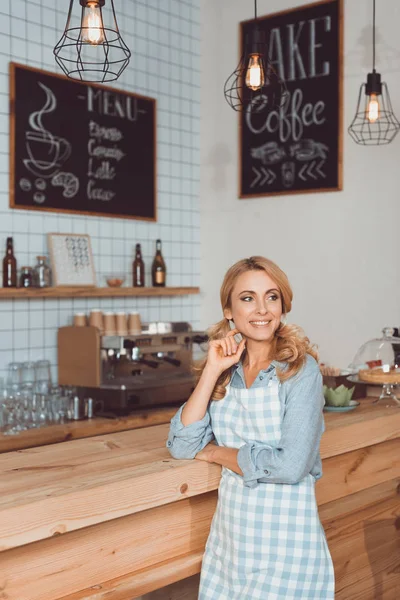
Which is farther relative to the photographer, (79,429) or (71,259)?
(71,259)

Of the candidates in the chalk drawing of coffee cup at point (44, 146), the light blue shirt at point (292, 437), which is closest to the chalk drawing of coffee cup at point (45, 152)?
the chalk drawing of coffee cup at point (44, 146)

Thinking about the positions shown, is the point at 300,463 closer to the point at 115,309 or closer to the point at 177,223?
the point at 115,309

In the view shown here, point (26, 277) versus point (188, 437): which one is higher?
point (26, 277)

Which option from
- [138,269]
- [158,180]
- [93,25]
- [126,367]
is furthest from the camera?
[158,180]

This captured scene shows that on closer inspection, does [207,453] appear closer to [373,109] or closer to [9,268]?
[9,268]

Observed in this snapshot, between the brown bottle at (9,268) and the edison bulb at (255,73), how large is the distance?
176 centimetres

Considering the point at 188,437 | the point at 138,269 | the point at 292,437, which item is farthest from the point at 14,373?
the point at 292,437

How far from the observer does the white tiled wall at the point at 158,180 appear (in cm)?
432

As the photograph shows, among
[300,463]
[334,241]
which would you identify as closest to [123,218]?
[334,241]

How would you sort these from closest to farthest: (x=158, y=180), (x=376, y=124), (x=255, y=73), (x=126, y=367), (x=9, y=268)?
(x=255, y=73) < (x=9, y=268) < (x=126, y=367) < (x=376, y=124) < (x=158, y=180)

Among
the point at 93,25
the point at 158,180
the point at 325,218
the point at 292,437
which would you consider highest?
the point at 93,25

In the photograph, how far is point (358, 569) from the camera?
10.3 ft

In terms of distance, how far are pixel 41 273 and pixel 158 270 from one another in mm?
1015

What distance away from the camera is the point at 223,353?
7.48 ft
